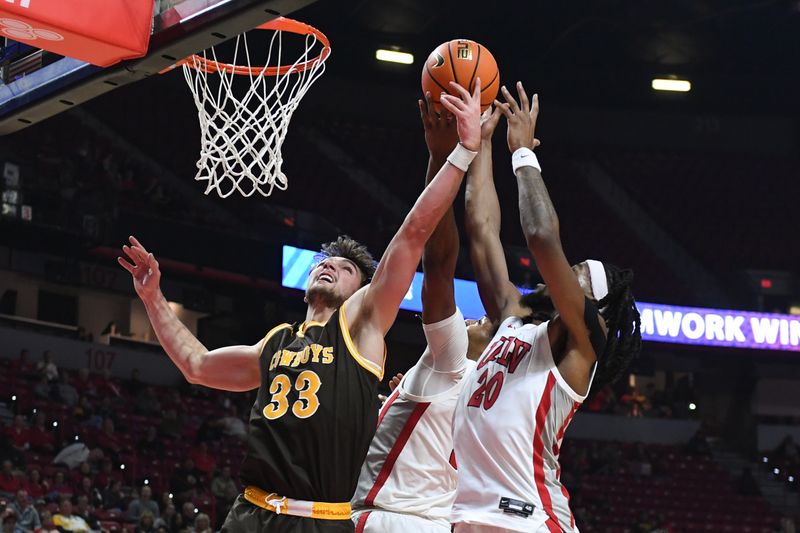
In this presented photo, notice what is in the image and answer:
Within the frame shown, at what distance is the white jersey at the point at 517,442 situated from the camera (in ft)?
12.6

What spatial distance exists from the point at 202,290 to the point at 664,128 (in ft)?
35.8

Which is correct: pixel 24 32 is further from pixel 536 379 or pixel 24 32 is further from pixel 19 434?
pixel 19 434

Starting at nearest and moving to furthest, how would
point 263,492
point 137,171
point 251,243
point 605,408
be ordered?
point 263,492 → point 251,243 → point 137,171 → point 605,408

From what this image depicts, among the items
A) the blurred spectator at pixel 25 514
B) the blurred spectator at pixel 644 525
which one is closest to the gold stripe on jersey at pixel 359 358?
the blurred spectator at pixel 25 514

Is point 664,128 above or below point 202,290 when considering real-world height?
above

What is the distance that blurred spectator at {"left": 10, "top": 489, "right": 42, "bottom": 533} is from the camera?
1095cm

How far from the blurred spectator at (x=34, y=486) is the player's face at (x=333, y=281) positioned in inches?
364

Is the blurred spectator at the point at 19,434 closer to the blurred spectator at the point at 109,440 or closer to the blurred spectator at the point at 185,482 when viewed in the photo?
the blurred spectator at the point at 109,440

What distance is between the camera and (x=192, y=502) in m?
13.7

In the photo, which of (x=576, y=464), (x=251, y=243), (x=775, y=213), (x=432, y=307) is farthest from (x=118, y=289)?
(x=432, y=307)

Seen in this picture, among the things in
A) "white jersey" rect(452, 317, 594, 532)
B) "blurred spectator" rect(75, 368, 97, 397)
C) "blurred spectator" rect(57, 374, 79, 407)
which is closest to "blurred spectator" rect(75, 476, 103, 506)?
"blurred spectator" rect(57, 374, 79, 407)

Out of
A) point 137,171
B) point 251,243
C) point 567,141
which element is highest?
point 567,141

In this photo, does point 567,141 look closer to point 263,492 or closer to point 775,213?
point 775,213

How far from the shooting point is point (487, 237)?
4.73 m
